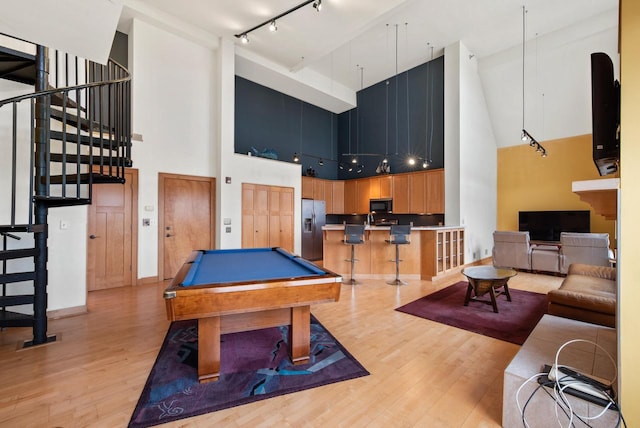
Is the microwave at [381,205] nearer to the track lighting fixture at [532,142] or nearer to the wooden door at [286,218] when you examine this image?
the wooden door at [286,218]

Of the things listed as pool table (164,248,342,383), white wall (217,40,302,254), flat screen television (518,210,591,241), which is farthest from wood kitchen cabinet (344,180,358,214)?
pool table (164,248,342,383)

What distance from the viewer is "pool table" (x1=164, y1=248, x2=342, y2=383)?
1771mm

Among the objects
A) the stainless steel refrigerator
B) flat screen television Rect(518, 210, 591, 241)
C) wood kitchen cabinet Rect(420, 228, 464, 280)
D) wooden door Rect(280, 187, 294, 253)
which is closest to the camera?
wood kitchen cabinet Rect(420, 228, 464, 280)

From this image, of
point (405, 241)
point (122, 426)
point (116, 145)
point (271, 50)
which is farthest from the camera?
point (271, 50)

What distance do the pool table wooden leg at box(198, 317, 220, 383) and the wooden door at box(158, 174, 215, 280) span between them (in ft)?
12.3

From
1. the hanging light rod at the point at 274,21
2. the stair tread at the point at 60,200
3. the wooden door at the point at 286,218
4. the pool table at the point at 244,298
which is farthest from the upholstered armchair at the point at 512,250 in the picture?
the stair tread at the point at 60,200

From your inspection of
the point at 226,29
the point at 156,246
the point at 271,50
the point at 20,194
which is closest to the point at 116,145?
the point at 20,194

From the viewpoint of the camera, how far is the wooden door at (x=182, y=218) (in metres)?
5.23

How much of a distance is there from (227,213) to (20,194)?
302 cm

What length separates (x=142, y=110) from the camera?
5.00 metres

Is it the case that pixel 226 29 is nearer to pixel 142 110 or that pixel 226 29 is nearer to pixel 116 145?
pixel 142 110

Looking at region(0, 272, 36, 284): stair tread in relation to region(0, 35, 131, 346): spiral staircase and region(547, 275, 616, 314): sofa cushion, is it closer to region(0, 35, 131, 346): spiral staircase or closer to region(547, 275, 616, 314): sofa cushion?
region(0, 35, 131, 346): spiral staircase

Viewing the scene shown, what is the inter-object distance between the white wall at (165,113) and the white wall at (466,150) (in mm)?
5292

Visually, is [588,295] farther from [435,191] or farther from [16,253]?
[16,253]
